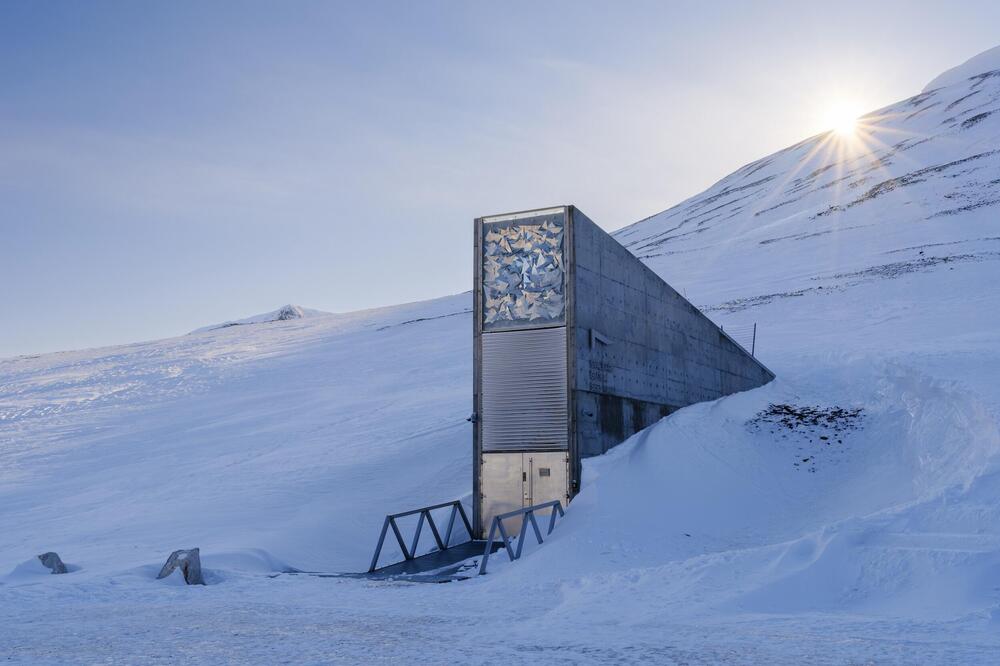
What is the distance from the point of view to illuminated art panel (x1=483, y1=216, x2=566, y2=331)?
16766 mm

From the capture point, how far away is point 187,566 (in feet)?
40.2

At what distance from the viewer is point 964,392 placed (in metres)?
18.3

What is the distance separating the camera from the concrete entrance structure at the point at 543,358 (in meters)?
16.3

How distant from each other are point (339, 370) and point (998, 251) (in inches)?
1243

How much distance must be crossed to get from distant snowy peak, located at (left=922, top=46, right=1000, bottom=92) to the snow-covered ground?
260 feet

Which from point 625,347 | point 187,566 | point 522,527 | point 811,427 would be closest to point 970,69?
point 811,427

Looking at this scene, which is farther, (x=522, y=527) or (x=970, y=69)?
(x=970, y=69)

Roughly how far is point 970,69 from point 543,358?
126 m

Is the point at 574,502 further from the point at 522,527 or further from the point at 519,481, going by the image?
the point at 522,527

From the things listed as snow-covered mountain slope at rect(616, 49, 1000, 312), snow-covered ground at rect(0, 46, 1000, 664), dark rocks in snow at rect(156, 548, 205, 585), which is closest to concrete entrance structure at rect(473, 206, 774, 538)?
snow-covered ground at rect(0, 46, 1000, 664)

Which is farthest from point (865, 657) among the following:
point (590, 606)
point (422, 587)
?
point (422, 587)

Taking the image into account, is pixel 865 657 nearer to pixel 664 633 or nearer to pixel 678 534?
pixel 664 633

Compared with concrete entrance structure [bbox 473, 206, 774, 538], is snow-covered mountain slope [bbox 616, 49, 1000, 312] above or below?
above

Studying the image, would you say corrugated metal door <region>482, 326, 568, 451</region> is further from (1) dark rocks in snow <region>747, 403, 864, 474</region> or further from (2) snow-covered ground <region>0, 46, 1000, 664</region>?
(1) dark rocks in snow <region>747, 403, 864, 474</region>
